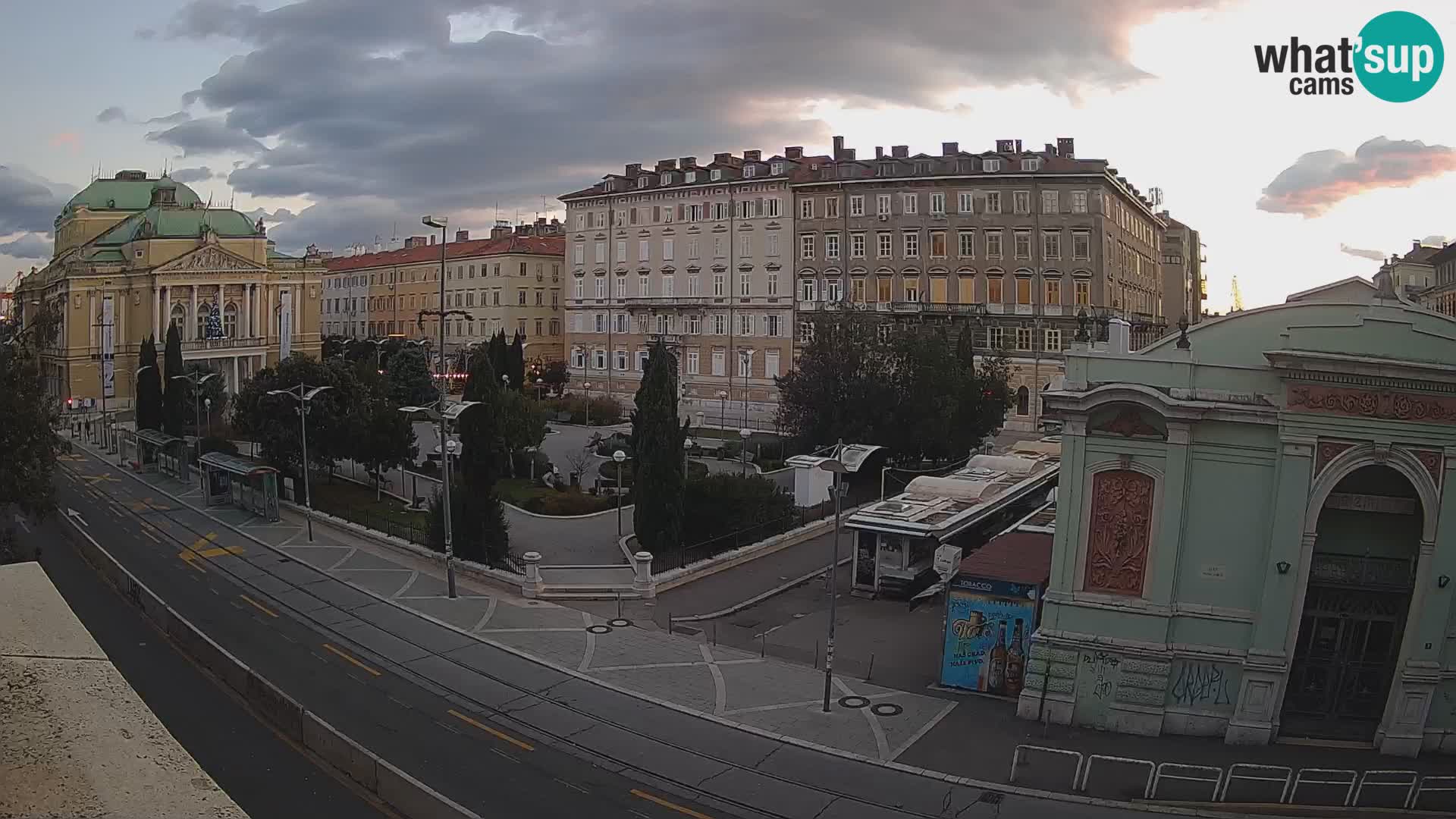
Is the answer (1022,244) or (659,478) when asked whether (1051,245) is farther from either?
(659,478)

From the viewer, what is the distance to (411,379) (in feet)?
244

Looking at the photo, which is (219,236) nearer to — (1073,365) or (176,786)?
(1073,365)

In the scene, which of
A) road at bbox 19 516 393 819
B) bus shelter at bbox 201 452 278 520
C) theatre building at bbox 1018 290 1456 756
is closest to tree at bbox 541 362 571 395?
bus shelter at bbox 201 452 278 520

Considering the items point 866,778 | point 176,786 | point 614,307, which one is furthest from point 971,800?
point 614,307

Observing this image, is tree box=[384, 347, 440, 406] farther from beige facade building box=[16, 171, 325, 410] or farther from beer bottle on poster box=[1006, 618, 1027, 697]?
beer bottle on poster box=[1006, 618, 1027, 697]

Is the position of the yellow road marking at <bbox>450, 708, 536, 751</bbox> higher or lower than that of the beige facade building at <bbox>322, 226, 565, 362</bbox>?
lower

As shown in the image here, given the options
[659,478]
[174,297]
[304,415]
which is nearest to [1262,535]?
[659,478]

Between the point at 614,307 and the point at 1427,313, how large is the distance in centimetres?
7028

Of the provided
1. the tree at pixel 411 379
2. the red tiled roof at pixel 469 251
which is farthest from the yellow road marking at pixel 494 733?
the red tiled roof at pixel 469 251

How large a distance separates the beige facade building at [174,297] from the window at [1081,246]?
58.3 m

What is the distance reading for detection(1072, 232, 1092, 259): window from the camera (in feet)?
221

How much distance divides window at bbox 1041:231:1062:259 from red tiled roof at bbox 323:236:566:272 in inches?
1788

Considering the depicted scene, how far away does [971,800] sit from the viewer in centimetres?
1827

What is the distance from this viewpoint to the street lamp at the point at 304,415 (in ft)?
134
